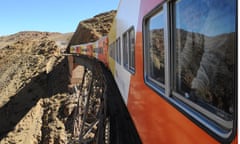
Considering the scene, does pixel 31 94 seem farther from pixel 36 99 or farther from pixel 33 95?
pixel 36 99

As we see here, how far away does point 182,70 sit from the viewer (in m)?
1.78

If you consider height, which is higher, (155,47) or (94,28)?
(94,28)

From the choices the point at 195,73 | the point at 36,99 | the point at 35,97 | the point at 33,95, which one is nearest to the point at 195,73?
the point at 195,73

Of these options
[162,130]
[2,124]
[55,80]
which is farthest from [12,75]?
[162,130]

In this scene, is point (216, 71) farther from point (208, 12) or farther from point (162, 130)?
point (162, 130)

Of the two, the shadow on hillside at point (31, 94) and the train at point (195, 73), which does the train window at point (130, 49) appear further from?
the shadow on hillside at point (31, 94)

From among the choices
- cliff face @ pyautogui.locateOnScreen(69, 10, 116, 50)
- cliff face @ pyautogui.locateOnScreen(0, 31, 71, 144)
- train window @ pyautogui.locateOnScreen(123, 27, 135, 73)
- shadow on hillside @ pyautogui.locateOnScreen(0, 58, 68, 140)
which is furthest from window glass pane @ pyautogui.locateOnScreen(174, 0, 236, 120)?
cliff face @ pyautogui.locateOnScreen(69, 10, 116, 50)

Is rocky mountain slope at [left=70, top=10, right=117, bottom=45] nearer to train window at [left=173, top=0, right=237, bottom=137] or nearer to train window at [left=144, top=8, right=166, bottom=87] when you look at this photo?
train window at [left=144, top=8, right=166, bottom=87]

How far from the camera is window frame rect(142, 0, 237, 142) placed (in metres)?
1.16

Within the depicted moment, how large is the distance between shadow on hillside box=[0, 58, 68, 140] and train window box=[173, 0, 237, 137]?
864 inches

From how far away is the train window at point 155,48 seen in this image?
87.8 inches

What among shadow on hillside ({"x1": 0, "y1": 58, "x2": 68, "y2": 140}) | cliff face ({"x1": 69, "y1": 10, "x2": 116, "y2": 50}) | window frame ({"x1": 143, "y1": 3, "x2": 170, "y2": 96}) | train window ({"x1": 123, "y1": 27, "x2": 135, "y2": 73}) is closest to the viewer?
window frame ({"x1": 143, "y1": 3, "x2": 170, "y2": 96})

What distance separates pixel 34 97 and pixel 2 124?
4.09m

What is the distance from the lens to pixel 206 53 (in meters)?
1.46
